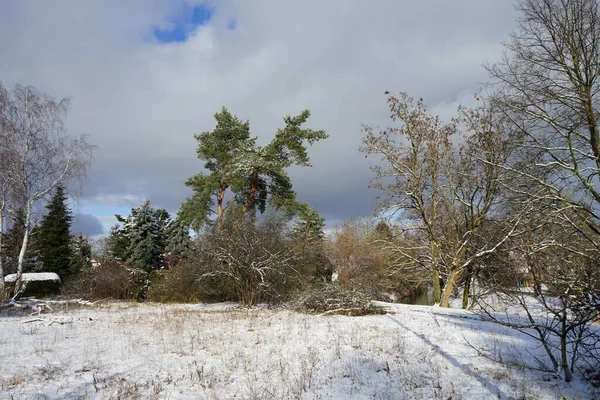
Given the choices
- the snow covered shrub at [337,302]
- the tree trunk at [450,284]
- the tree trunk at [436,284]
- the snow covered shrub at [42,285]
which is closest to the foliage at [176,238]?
the snow covered shrub at [42,285]

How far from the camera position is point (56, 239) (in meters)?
33.8

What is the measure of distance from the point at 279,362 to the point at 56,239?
34.6 metres

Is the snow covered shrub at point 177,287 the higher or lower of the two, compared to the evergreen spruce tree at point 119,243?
lower

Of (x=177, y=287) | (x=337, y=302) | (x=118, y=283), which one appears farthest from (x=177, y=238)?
(x=337, y=302)

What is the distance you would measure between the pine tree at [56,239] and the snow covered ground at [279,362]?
2652 cm

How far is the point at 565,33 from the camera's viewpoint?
8859 mm

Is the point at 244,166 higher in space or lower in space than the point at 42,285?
higher

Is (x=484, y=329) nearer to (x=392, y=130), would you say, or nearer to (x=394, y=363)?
(x=394, y=363)

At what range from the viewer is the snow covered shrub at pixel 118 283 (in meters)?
23.1

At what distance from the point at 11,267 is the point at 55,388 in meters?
31.0

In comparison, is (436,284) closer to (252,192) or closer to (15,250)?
(252,192)

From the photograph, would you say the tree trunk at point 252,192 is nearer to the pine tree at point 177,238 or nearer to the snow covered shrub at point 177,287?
the snow covered shrub at point 177,287

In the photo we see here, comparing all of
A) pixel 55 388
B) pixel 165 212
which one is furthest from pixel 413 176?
pixel 165 212

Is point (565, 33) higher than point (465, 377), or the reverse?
point (565, 33)
